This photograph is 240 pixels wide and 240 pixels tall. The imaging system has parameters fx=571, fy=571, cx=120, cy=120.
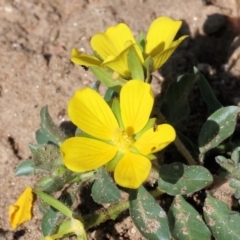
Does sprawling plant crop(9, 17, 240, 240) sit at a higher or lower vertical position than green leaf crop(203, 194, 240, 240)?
higher

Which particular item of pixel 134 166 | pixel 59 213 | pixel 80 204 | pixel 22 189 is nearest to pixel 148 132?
pixel 134 166

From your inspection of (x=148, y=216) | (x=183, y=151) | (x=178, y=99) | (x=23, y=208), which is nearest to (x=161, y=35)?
(x=178, y=99)

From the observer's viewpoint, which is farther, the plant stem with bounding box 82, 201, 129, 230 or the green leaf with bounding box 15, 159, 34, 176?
the green leaf with bounding box 15, 159, 34, 176

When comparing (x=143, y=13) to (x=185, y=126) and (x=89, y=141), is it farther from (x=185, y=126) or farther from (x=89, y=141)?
(x=89, y=141)

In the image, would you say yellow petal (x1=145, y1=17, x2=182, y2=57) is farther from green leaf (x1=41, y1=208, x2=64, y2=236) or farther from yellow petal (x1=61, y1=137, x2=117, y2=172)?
green leaf (x1=41, y1=208, x2=64, y2=236)

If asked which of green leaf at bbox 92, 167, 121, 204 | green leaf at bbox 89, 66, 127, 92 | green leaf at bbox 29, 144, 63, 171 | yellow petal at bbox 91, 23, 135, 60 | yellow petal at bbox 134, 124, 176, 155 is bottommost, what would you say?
green leaf at bbox 92, 167, 121, 204

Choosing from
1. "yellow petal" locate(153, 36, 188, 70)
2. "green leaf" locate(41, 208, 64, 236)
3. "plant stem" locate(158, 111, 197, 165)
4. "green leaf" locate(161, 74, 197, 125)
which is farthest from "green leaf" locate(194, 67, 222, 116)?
"green leaf" locate(41, 208, 64, 236)

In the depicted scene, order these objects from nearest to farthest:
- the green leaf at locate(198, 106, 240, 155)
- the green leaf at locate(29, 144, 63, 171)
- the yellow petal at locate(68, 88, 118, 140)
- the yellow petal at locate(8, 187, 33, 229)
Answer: the yellow petal at locate(68, 88, 118, 140) → the green leaf at locate(29, 144, 63, 171) → the green leaf at locate(198, 106, 240, 155) → the yellow petal at locate(8, 187, 33, 229)

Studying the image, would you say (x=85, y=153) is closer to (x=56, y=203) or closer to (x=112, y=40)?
(x=56, y=203)
